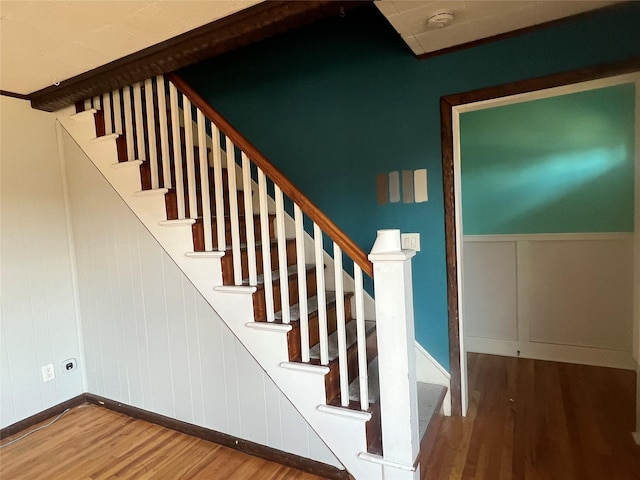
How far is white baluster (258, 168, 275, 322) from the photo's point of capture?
185 cm

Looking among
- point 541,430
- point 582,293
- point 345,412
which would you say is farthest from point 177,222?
point 582,293

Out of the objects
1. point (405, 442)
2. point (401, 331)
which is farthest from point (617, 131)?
point (405, 442)

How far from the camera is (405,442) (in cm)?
157

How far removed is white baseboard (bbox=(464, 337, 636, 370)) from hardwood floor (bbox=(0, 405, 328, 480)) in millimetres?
2031

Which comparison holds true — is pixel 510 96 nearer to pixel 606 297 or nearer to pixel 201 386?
pixel 606 297

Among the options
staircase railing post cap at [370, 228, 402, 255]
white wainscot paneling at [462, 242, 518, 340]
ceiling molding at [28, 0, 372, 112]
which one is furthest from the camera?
white wainscot paneling at [462, 242, 518, 340]

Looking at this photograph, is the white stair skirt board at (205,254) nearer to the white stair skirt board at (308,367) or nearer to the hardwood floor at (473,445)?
the white stair skirt board at (308,367)

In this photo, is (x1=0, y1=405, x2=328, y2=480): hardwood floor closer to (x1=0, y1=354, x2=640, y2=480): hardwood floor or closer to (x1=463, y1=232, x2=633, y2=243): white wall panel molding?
(x1=0, y1=354, x2=640, y2=480): hardwood floor

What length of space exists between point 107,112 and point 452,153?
2216 mm

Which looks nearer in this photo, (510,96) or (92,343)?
(510,96)

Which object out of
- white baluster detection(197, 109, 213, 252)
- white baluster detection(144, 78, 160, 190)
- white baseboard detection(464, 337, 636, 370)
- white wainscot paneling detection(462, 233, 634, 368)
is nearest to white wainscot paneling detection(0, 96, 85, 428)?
white baluster detection(144, 78, 160, 190)

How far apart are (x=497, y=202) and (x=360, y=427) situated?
7.72 feet

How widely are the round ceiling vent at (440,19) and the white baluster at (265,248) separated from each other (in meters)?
1.08

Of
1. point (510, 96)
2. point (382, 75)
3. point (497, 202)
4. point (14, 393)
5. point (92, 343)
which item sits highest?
point (382, 75)
